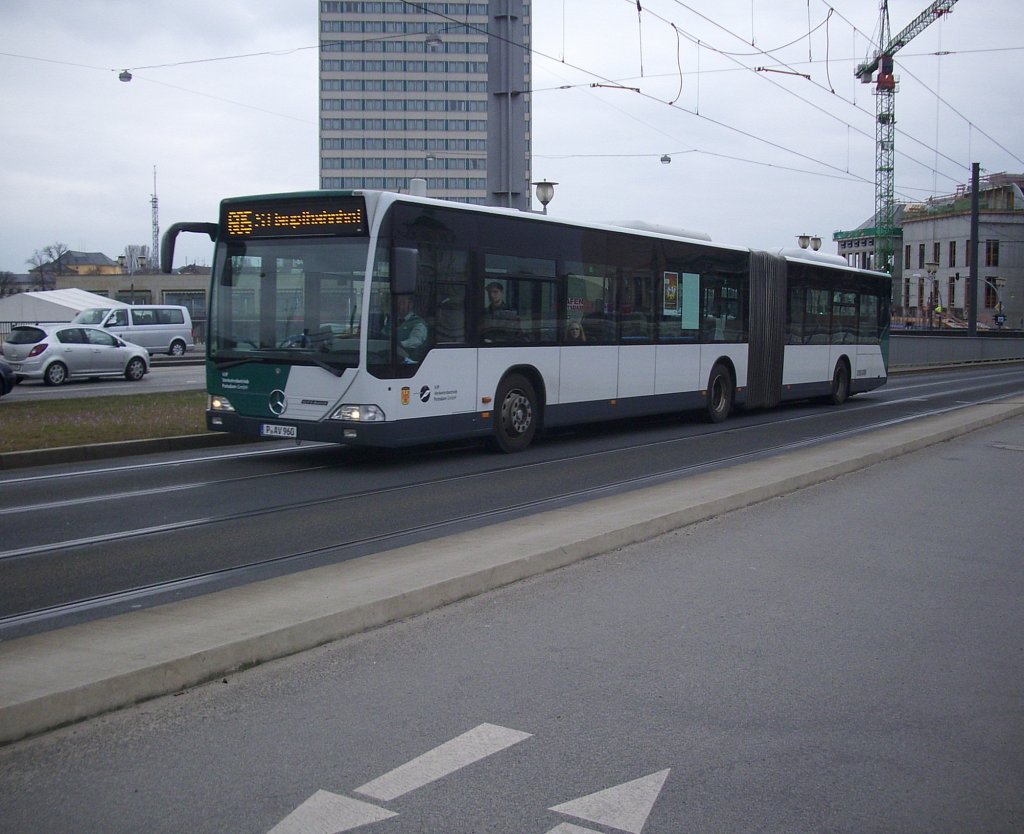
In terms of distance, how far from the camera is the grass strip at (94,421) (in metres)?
13.8

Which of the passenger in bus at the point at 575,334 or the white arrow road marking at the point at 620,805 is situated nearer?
the white arrow road marking at the point at 620,805

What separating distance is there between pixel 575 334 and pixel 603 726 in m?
11.3

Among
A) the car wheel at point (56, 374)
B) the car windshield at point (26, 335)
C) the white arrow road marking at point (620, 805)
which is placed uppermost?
the car windshield at point (26, 335)

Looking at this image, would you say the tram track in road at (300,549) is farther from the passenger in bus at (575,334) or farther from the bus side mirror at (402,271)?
the bus side mirror at (402,271)

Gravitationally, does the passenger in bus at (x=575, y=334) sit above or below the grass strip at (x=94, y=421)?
above

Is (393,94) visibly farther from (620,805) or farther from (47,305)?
(620,805)

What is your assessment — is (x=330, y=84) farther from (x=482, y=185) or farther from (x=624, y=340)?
(x=624, y=340)

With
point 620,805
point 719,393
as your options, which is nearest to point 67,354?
point 719,393

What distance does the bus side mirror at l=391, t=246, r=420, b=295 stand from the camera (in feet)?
39.3

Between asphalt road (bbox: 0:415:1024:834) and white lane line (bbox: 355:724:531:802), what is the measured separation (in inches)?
0.5

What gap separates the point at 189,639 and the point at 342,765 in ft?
5.04

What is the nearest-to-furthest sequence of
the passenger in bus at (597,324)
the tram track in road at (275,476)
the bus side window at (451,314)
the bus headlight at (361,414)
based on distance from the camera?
1. the tram track in road at (275,476)
2. the bus headlight at (361,414)
3. the bus side window at (451,314)
4. the passenger in bus at (597,324)

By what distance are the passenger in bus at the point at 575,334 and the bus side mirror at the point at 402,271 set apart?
12.4ft

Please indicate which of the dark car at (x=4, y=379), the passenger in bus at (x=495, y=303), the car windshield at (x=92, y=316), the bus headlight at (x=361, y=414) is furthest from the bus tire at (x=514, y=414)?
the car windshield at (x=92, y=316)
